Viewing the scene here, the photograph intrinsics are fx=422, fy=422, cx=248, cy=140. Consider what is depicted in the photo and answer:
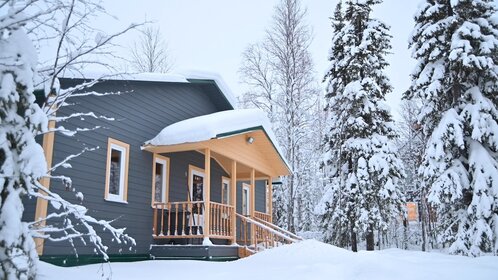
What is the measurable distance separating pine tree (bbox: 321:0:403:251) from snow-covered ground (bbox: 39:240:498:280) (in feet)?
22.7

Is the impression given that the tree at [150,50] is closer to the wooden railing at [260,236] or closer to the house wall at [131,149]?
the house wall at [131,149]

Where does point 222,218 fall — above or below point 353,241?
above

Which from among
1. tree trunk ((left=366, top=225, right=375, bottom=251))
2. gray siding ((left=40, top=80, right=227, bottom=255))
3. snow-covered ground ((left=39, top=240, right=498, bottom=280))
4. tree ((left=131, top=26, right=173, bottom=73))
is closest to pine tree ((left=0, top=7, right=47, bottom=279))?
snow-covered ground ((left=39, top=240, right=498, bottom=280))

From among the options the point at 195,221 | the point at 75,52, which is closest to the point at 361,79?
the point at 195,221

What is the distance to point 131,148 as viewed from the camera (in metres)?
9.88

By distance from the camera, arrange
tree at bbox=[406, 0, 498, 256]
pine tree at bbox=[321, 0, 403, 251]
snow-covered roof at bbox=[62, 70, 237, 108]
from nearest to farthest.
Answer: snow-covered roof at bbox=[62, 70, 237, 108] → tree at bbox=[406, 0, 498, 256] → pine tree at bbox=[321, 0, 403, 251]

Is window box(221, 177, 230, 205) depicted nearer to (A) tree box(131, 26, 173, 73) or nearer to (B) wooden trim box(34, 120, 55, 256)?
(B) wooden trim box(34, 120, 55, 256)

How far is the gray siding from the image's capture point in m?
8.12

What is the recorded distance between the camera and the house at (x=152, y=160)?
8180mm

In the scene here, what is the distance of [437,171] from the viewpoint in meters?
11.5

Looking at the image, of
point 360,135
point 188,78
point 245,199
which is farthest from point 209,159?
point 245,199

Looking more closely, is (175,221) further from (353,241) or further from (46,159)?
(353,241)

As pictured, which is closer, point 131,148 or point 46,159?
point 46,159

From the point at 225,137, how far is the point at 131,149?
7.49ft
